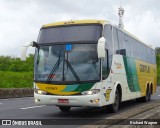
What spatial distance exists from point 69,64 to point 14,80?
30967 mm

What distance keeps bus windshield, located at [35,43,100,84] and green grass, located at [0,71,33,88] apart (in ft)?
90.1

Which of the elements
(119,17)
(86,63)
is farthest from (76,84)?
(119,17)

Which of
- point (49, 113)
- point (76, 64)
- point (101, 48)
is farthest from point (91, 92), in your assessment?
point (49, 113)

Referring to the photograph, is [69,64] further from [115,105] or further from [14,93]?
[14,93]

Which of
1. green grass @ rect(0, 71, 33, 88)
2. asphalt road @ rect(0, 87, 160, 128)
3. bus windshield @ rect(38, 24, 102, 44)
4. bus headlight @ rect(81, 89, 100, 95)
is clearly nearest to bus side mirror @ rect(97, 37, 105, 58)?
bus windshield @ rect(38, 24, 102, 44)

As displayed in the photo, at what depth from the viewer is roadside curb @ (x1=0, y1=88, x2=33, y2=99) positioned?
27.2 metres

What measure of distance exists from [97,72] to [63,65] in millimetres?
1135

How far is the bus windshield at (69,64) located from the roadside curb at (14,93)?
14.6m

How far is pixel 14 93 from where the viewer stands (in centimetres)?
2862

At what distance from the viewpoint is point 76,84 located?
12.6 metres

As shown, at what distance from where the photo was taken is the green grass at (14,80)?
134 ft

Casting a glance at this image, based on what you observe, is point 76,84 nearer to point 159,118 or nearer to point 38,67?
point 38,67

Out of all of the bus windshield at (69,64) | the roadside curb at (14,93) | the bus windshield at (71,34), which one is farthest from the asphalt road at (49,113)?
the roadside curb at (14,93)

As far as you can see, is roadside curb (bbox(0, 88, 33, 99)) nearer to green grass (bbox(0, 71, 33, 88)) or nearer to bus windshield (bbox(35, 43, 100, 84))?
green grass (bbox(0, 71, 33, 88))
